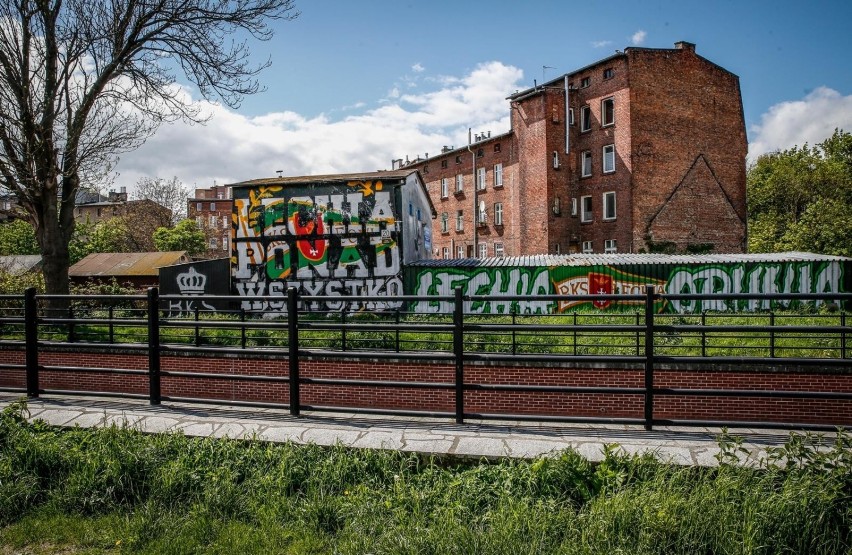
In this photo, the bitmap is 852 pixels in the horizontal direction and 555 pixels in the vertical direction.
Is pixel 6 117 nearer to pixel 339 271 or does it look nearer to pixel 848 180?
pixel 339 271

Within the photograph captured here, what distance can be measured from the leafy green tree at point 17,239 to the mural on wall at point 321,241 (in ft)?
126

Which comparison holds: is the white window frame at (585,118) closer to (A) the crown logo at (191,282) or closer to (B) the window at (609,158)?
(B) the window at (609,158)

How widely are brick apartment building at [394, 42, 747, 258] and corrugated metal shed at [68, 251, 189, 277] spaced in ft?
78.5

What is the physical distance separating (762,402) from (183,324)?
8897 mm

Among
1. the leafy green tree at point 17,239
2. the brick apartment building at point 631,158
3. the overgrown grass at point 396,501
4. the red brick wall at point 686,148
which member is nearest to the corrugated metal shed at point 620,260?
the brick apartment building at point 631,158

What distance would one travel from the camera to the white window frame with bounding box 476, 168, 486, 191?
4300 centimetres

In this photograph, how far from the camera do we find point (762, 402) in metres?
8.43

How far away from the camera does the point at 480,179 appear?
142ft

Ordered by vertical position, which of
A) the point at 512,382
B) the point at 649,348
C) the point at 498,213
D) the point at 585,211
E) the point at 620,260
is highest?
the point at 498,213

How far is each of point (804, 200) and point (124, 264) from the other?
51235 millimetres

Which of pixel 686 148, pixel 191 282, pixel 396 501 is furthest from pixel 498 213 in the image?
pixel 396 501

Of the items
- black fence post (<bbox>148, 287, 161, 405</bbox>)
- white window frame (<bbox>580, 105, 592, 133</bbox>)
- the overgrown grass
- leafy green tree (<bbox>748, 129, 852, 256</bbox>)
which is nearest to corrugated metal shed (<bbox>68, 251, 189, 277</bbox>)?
white window frame (<bbox>580, 105, 592, 133</bbox>)

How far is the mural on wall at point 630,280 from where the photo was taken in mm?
22562

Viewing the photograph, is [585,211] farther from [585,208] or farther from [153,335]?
[153,335]
